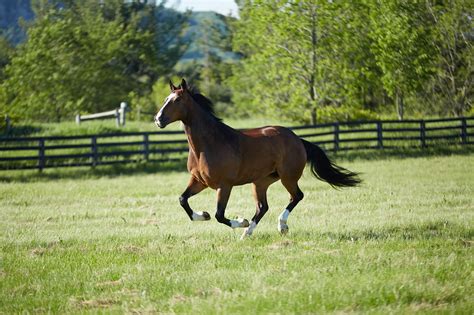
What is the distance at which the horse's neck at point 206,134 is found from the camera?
32.6ft

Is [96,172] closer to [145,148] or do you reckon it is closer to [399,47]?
[145,148]

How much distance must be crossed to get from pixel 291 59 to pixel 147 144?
32.0 feet

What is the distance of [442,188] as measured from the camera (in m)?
16.0

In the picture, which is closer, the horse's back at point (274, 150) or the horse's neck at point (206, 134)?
the horse's neck at point (206, 134)

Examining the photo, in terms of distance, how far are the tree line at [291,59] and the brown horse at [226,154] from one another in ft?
68.2

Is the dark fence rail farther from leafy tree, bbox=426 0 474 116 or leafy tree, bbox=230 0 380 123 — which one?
leafy tree, bbox=426 0 474 116

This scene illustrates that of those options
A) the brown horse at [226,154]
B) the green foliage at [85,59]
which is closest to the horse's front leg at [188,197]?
the brown horse at [226,154]

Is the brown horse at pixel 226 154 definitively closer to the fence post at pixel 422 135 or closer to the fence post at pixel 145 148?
the fence post at pixel 145 148

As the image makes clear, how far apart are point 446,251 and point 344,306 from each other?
2.87m

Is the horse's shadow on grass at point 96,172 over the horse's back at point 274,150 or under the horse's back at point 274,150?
under

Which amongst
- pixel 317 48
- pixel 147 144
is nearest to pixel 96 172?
pixel 147 144

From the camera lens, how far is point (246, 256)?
8445mm

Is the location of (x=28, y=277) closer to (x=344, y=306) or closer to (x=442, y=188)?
(x=344, y=306)

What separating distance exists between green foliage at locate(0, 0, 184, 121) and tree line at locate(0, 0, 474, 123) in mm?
87
